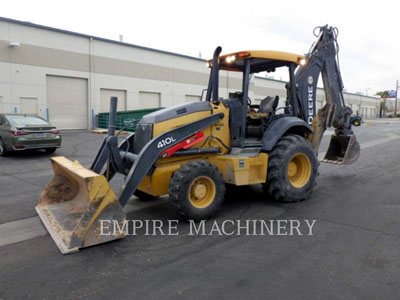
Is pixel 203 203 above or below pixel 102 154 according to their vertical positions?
below

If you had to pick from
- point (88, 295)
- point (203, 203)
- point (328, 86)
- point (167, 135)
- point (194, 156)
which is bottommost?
point (88, 295)

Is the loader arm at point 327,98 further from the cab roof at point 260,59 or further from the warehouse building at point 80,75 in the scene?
the warehouse building at point 80,75

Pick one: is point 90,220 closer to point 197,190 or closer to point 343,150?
point 197,190

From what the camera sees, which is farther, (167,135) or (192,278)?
(167,135)

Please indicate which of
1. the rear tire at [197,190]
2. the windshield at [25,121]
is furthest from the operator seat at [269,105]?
the windshield at [25,121]

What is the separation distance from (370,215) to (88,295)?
4494 mm

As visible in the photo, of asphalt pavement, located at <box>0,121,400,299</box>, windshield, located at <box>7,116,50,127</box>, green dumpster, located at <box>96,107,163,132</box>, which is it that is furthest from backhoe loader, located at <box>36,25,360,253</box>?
green dumpster, located at <box>96,107,163,132</box>

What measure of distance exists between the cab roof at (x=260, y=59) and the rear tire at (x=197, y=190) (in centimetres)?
198

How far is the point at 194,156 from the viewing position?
5.59m

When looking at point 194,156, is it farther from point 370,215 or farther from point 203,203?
point 370,215

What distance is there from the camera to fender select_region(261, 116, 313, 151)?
19.7ft

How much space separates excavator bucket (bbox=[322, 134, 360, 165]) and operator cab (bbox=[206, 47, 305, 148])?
7.58 feet

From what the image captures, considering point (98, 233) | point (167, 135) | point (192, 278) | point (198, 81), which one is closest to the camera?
point (192, 278)

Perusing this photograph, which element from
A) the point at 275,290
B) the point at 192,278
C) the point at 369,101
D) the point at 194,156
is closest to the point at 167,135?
the point at 194,156
